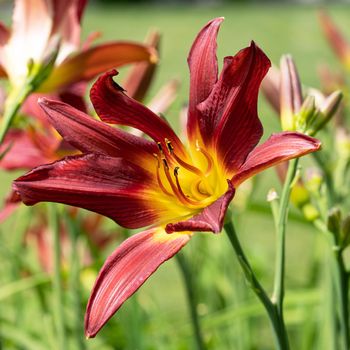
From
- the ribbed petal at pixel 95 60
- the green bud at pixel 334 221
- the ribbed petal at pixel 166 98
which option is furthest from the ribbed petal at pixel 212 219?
the ribbed petal at pixel 166 98

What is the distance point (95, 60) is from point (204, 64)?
0.24 meters

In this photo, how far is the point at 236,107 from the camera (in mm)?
553

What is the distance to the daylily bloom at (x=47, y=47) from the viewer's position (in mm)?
785

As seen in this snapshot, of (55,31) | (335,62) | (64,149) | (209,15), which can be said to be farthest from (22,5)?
(209,15)

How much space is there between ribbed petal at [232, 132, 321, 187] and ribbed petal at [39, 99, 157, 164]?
0.29ft

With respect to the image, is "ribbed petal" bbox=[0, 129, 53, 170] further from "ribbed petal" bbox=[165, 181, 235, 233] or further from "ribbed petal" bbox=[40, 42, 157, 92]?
"ribbed petal" bbox=[165, 181, 235, 233]

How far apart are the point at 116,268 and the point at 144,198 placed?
0.07m

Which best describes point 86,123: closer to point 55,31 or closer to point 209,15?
point 55,31

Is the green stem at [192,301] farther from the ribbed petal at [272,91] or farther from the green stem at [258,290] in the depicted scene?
the green stem at [258,290]

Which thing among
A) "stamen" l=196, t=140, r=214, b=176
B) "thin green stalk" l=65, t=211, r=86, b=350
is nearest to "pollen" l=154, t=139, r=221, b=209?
"stamen" l=196, t=140, r=214, b=176

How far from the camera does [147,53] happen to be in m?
0.80

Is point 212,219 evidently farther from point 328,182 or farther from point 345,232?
point 328,182

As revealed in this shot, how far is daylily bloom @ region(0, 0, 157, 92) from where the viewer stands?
2.57ft

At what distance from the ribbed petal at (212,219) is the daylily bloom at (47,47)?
0.30 meters
